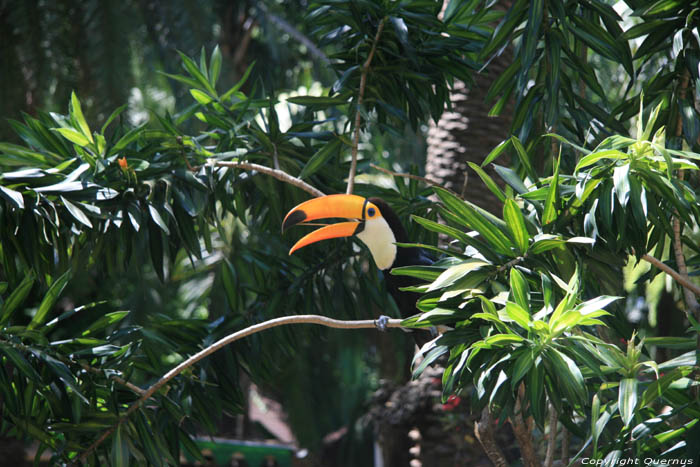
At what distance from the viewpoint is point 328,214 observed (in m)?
2.89

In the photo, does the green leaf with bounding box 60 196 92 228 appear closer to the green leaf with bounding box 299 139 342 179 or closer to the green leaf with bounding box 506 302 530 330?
the green leaf with bounding box 299 139 342 179

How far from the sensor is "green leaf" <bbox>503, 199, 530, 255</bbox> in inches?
84.1

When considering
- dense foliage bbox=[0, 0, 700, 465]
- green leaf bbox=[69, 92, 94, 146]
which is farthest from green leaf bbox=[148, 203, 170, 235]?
A: green leaf bbox=[69, 92, 94, 146]

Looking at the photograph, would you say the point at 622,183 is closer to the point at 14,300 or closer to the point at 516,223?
the point at 516,223

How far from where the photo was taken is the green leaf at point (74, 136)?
2898 mm

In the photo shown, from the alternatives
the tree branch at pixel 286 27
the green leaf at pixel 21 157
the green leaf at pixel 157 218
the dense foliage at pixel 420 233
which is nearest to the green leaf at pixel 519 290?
the dense foliage at pixel 420 233

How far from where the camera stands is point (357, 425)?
10844 mm

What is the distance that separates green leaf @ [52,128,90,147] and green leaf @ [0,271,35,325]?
65cm

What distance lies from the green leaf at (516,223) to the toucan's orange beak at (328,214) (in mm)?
869

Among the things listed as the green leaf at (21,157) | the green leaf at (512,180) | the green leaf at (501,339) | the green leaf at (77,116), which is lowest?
the green leaf at (501,339)

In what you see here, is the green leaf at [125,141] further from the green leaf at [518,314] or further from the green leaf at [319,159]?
the green leaf at [518,314]

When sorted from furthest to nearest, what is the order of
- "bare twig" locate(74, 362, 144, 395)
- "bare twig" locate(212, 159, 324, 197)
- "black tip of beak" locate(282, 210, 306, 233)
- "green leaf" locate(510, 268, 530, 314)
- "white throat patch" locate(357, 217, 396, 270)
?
1. "white throat patch" locate(357, 217, 396, 270)
2. "bare twig" locate(212, 159, 324, 197)
3. "black tip of beak" locate(282, 210, 306, 233)
4. "bare twig" locate(74, 362, 144, 395)
5. "green leaf" locate(510, 268, 530, 314)

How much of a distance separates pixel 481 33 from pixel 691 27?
36.0 inches

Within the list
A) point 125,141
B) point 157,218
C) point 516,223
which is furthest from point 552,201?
point 125,141
